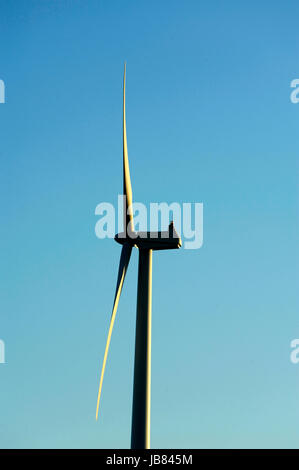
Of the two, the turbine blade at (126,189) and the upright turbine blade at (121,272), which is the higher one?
the turbine blade at (126,189)

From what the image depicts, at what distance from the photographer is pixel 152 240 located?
39.5 metres

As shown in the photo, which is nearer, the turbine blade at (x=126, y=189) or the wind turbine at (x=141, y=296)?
the wind turbine at (x=141, y=296)

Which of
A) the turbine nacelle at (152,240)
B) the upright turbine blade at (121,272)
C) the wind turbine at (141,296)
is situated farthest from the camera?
the turbine nacelle at (152,240)

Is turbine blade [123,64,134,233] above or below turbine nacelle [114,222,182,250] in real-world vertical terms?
above

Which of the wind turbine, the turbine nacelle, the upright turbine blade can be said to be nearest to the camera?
the wind turbine

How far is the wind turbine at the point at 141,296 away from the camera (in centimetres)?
3597

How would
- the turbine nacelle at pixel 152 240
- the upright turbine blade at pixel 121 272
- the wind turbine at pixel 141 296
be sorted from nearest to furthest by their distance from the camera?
the wind turbine at pixel 141 296 < the upright turbine blade at pixel 121 272 < the turbine nacelle at pixel 152 240

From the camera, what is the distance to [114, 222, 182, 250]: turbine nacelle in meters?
39.3

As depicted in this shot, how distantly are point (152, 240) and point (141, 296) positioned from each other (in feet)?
9.73

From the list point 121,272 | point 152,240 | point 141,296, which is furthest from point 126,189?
point 141,296

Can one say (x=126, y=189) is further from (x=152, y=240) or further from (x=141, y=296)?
(x=141, y=296)

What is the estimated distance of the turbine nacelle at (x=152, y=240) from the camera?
129 ft
